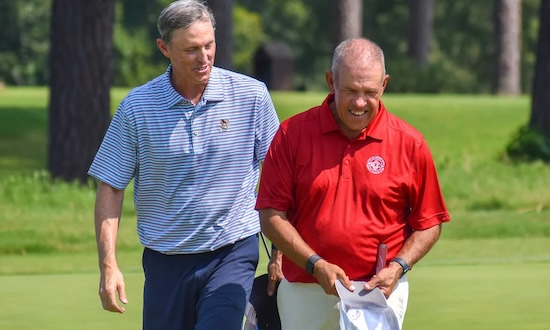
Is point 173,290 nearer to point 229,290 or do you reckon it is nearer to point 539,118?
point 229,290

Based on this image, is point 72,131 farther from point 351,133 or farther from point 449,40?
point 449,40

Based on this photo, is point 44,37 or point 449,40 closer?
point 44,37

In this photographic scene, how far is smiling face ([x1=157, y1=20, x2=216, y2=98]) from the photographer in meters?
4.87

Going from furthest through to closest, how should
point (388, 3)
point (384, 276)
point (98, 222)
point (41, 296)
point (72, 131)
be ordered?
point (388, 3) → point (72, 131) → point (41, 296) → point (98, 222) → point (384, 276)

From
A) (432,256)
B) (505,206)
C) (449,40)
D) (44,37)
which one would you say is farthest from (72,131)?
(449,40)

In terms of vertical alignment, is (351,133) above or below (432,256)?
above

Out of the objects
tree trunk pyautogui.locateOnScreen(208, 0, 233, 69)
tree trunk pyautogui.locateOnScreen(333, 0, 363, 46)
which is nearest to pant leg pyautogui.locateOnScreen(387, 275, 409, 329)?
tree trunk pyautogui.locateOnScreen(208, 0, 233, 69)

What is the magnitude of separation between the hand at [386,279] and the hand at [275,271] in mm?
670

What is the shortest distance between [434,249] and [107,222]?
618 centimetres

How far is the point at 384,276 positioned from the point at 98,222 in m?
1.28

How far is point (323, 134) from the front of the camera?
4371 millimetres

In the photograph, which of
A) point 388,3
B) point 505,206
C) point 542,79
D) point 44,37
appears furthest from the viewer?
point 388,3

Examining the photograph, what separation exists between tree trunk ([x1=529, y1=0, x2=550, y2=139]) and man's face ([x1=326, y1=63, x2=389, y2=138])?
1406 centimetres

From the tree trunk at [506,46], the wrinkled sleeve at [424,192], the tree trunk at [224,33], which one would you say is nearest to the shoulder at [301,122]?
the wrinkled sleeve at [424,192]
